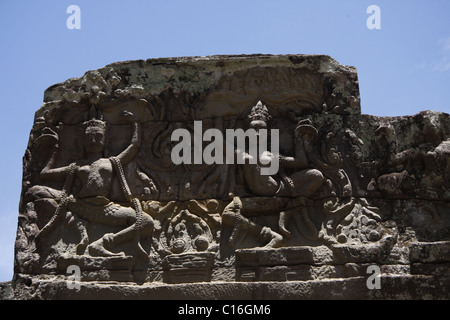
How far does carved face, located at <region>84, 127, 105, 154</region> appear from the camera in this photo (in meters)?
5.89

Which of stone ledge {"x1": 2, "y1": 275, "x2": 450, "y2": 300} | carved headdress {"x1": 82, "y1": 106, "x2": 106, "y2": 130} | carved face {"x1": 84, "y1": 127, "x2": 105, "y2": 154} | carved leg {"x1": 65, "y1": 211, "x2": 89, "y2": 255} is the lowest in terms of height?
stone ledge {"x1": 2, "y1": 275, "x2": 450, "y2": 300}

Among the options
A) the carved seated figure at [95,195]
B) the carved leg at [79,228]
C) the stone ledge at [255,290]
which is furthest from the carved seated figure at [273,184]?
the carved leg at [79,228]

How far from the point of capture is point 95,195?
18.7ft

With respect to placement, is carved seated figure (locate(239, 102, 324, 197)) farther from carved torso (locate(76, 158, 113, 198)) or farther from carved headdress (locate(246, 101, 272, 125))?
carved torso (locate(76, 158, 113, 198))

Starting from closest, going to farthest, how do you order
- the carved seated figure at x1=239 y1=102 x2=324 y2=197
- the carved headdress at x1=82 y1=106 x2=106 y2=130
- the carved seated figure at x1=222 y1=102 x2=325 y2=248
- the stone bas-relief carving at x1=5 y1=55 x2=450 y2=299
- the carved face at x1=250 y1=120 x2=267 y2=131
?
the stone bas-relief carving at x1=5 y1=55 x2=450 y2=299
the carved seated figure at x1=222 y1=102 x2=325 y2=248
the carved seated figure at x1=239 y1=102 x2=324 y2=197
the carved face at x1=250 y1=120 x2=267 y2=131
the carved headdress at x1=82 y1=106 x2=106 y2=130

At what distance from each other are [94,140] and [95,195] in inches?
24.2

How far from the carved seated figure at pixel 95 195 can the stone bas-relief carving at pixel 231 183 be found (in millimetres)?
14

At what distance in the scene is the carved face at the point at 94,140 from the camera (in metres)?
5.89

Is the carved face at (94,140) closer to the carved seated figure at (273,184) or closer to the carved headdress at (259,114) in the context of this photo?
the carved seated figure at (273,184)

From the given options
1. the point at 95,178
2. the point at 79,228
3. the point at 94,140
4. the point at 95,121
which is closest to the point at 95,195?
the point at 95,178

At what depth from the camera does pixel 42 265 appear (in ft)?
18.3

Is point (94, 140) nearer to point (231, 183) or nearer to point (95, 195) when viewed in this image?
point (95, 195)

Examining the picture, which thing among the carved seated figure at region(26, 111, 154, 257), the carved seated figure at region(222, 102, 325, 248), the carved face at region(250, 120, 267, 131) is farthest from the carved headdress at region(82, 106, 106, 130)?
the carved face at region(250, 120, 267, 131)
